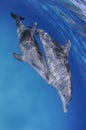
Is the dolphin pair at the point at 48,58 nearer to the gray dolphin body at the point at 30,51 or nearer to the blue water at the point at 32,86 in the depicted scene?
the gray dolphin body at the point at 30,51

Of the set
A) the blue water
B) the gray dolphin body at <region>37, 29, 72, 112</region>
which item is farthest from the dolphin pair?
the blue water

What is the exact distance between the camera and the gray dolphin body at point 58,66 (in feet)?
14.7

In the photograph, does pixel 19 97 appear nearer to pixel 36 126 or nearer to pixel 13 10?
pixel 36 126

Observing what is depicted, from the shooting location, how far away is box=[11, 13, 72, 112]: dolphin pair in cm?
448

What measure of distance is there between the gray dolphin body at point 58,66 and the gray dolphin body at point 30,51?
12cm

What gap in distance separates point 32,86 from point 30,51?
556 millimetres

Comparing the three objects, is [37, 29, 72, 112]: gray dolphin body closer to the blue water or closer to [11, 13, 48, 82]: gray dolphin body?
[11, 13, 48, 82]: gray dolphin body

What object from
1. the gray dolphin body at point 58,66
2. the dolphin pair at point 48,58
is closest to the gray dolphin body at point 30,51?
the dolphin pair at point 48,58

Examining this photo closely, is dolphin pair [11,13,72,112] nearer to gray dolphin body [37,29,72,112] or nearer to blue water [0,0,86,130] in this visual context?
gray dolphin body [37,29,72,112]

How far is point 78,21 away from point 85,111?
5.62ft

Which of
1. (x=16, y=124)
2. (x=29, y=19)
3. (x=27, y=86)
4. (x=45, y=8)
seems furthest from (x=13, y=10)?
(x=16, y=124)

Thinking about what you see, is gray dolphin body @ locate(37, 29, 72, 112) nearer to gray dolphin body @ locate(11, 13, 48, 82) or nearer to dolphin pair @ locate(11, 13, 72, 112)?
dolphin pair @ locate(11, 13, 72, 112)

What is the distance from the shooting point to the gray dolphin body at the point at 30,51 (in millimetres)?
4480

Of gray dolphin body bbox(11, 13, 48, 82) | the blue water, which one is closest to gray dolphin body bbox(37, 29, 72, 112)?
gray dolphin body bbox(11, 13, 48, 82)
